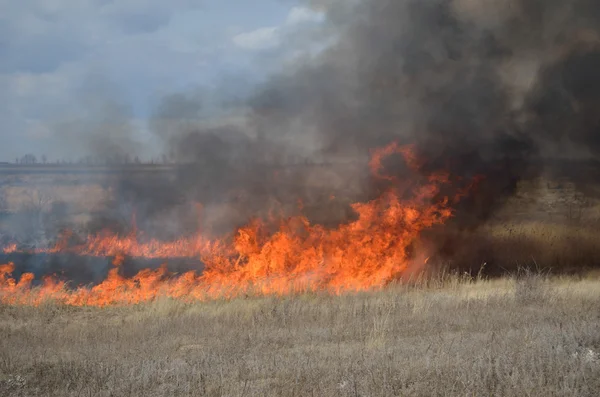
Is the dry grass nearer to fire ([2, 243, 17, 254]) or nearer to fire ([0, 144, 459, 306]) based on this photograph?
fire ([0, 144, 459, 306])

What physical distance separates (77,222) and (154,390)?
20.5 metres

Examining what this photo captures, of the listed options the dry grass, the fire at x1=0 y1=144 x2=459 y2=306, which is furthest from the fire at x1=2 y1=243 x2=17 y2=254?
the dry grass

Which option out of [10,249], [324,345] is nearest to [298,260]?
[324,345]

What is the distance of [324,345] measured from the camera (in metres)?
9.23

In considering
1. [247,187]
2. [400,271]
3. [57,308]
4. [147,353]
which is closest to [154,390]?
[147,353]

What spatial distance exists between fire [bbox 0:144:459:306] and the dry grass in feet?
4.35

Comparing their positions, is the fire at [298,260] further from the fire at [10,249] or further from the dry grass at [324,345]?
the fire at [10,249]

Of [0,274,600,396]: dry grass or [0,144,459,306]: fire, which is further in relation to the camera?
[0,144,459,306]: fire

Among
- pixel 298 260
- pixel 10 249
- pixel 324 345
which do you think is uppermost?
pixel 298 260

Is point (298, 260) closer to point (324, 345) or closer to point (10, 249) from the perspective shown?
point (324, 345)

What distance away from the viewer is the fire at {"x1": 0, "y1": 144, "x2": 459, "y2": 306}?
47.3ft

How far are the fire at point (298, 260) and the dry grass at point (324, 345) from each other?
1.33 meters

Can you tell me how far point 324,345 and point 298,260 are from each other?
23.0 ft

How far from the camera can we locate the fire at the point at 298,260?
47.3ft
